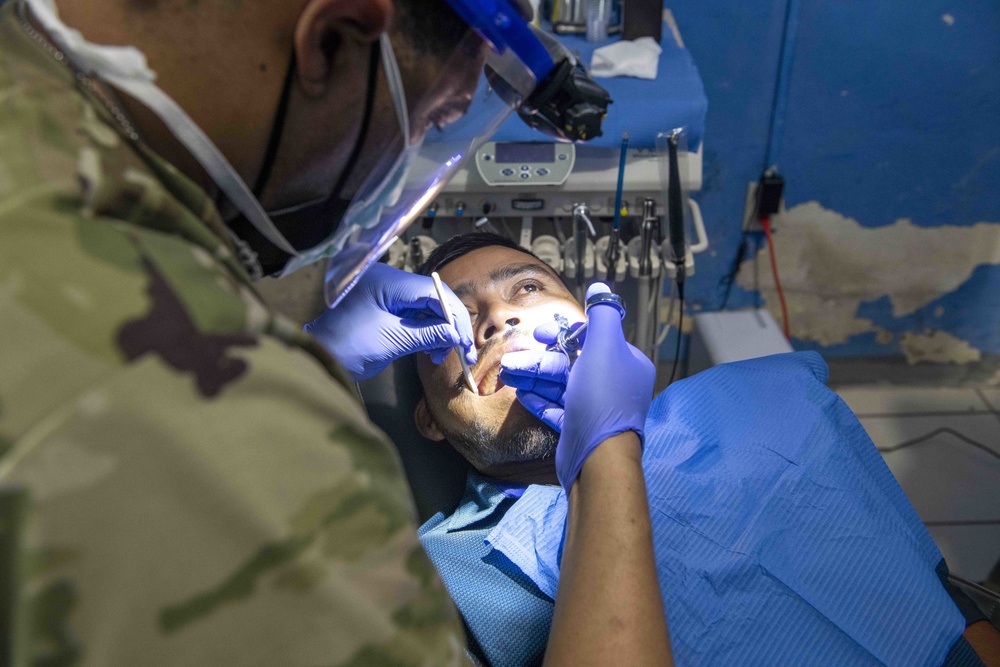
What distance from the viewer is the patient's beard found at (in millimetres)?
1595

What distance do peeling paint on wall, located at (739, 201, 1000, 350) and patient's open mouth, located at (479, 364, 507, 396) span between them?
68.9 inches

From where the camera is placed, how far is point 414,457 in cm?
184

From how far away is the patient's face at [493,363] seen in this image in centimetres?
161

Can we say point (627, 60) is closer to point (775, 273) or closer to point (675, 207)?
point (675, 207)

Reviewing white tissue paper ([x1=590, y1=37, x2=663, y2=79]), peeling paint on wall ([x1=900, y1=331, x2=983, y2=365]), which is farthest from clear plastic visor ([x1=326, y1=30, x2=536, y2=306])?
peeling paint on wall ([x1=900, y1=331, x2=983, y2=365])

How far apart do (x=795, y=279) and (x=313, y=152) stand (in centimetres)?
265

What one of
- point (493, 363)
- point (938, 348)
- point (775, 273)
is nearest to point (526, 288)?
point (493, 363)

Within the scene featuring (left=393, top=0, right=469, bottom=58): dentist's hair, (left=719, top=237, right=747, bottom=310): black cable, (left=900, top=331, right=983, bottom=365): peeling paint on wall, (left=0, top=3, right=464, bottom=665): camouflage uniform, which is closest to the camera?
(left=0, top=3, right=464, bottom=665): camouflage uniform

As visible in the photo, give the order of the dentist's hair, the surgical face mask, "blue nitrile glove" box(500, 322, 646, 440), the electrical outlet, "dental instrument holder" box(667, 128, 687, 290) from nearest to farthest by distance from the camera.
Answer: the surgical face mask
the dentist's hair
"blue nitrile glove" box(500, 322, 646, 440)
"dental instrument holder" box(667, 128, 687, 290)
the electrical outlet

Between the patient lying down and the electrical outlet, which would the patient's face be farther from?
the electrical outlet

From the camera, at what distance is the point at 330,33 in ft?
2.53

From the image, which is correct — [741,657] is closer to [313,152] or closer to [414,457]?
[414,457]

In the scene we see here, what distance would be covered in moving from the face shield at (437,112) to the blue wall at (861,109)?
1.67m

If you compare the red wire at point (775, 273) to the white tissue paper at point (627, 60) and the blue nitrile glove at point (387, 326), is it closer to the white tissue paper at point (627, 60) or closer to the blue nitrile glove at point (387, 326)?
the white tissue paper at point (627, 60)
